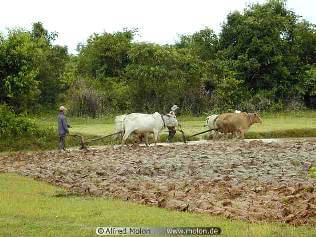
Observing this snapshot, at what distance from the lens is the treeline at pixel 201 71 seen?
1702 inches

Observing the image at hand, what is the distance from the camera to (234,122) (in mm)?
30156

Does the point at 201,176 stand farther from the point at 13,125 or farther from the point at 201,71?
the point at 201,71

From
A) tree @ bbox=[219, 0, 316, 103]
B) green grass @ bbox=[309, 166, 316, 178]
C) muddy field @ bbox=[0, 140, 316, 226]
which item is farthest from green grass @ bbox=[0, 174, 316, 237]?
tree @ bbox=[219, 0, 316, 103]

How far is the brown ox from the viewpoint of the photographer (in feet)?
98.9

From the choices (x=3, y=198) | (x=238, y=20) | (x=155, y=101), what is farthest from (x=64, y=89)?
(x=3, y=198)

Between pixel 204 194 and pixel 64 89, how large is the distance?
122 feet

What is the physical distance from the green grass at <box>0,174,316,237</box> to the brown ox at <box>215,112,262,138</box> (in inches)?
709

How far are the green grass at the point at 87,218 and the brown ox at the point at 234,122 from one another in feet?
59.1

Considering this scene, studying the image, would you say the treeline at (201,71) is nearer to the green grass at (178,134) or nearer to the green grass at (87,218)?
the green grass at (178,134)

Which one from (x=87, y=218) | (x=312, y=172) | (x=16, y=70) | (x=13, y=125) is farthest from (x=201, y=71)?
(x=87, y=218)

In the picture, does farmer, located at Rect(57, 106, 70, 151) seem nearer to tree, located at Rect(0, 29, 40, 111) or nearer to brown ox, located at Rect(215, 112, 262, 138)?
tree, located at Rect(0, 29, 40, 111)

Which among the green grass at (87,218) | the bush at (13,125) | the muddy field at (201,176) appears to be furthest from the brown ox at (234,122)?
the green grass at (87,218)

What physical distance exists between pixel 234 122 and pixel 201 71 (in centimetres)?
1542

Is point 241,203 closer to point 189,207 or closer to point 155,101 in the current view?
point 189,207
